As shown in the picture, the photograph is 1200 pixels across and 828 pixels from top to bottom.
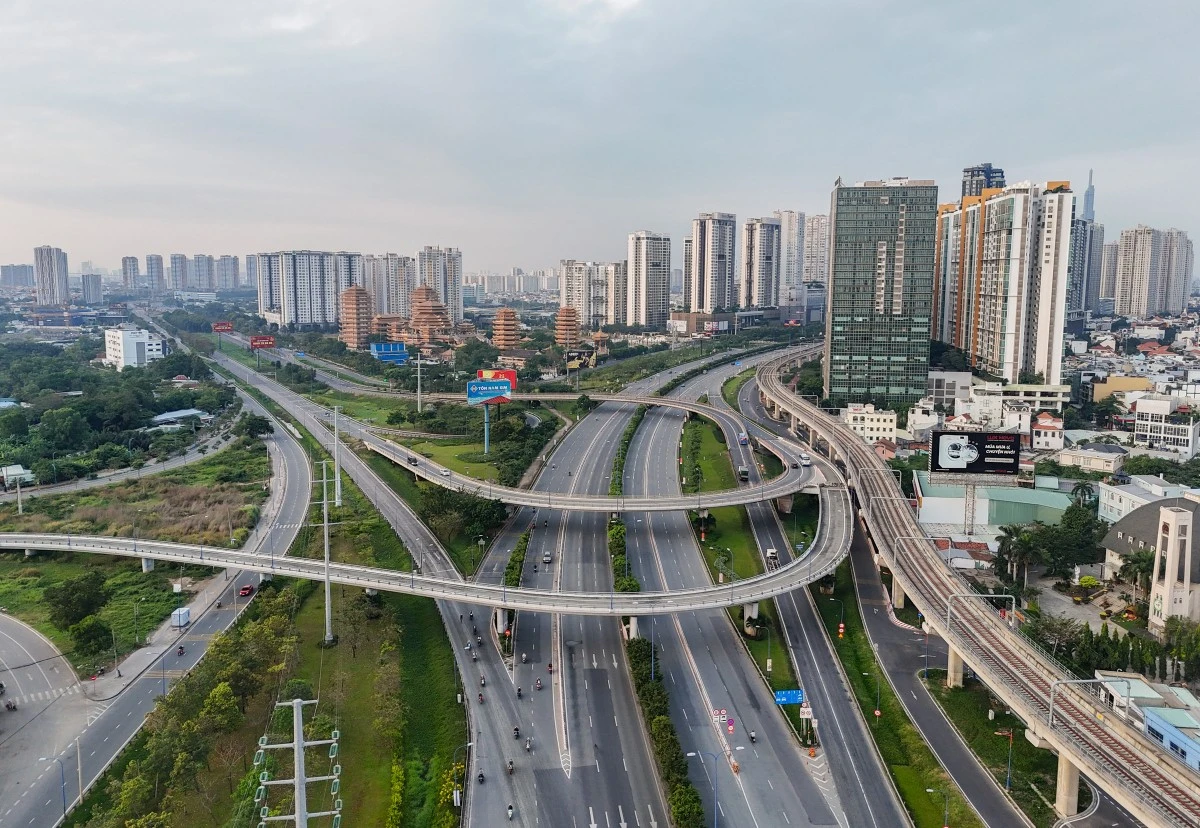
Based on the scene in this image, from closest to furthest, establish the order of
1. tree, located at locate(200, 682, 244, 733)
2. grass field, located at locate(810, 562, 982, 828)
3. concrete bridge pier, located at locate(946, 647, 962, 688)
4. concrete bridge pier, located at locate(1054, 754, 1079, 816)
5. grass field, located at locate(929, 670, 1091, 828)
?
concrete bridge pier, located at locate(1054, 754, 1079, 816) < grass field, located at locate(810, 562, 982, 828) < grass field, located at locate(929, 670, 1091, 828) < tree, located at locate(200, 682, 244, 733) < concrete bridge pier, located at locate(946, 647, 962, 688)

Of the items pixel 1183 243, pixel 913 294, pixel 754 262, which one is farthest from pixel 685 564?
pixel 1183 243

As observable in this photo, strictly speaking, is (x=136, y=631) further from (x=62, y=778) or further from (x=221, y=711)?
(x=221, y=711)

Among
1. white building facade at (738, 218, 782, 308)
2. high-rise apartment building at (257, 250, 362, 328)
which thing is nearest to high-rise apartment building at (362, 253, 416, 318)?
high-rise apartment building at (257, 250, 362, 328)

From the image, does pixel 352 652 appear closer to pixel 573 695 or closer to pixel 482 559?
pixel 573 695

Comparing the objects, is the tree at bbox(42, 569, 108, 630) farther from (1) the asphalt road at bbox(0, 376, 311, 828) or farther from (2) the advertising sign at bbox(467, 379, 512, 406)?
(2) the advertising sign at bbox(467, 379, 512, 406)

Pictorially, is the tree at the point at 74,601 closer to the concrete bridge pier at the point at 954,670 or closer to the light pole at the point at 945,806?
the light pole at the point at 945,806
